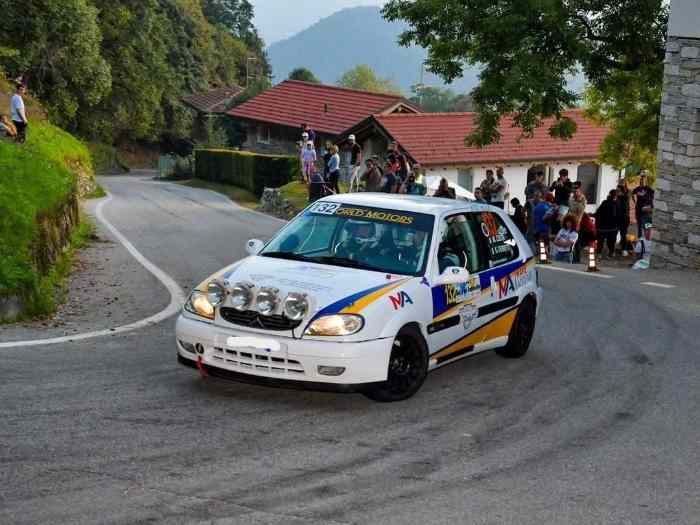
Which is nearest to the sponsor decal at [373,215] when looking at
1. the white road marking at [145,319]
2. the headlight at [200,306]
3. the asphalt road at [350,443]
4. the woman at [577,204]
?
the asphalt road at [350,443]

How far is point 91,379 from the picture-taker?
343 inches

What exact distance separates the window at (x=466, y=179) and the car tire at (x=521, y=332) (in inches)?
1333

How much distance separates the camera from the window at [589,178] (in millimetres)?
50469

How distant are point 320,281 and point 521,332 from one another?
2966 mm

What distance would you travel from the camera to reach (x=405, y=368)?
8.64 m

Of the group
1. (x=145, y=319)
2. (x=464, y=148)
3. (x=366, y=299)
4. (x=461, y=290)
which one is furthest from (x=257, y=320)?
(x=464, y=148)

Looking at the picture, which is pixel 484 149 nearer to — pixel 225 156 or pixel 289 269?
pixel 225 156

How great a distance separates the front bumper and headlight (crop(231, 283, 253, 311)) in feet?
0.68

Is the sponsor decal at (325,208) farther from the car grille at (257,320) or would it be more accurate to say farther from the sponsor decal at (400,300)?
the car grille at (257,320)

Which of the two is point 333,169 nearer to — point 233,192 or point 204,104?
point 233,192

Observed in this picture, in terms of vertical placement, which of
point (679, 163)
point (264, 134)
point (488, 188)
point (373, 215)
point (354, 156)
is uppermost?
point (264, 134)

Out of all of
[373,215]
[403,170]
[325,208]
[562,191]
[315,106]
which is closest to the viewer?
[373,215]

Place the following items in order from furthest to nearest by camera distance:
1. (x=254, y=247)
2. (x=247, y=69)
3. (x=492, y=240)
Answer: (x=247, y=69) → (x=492, y=240) → (x=254, y=247)

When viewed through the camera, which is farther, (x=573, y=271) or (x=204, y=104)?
(x=204, y=104)
